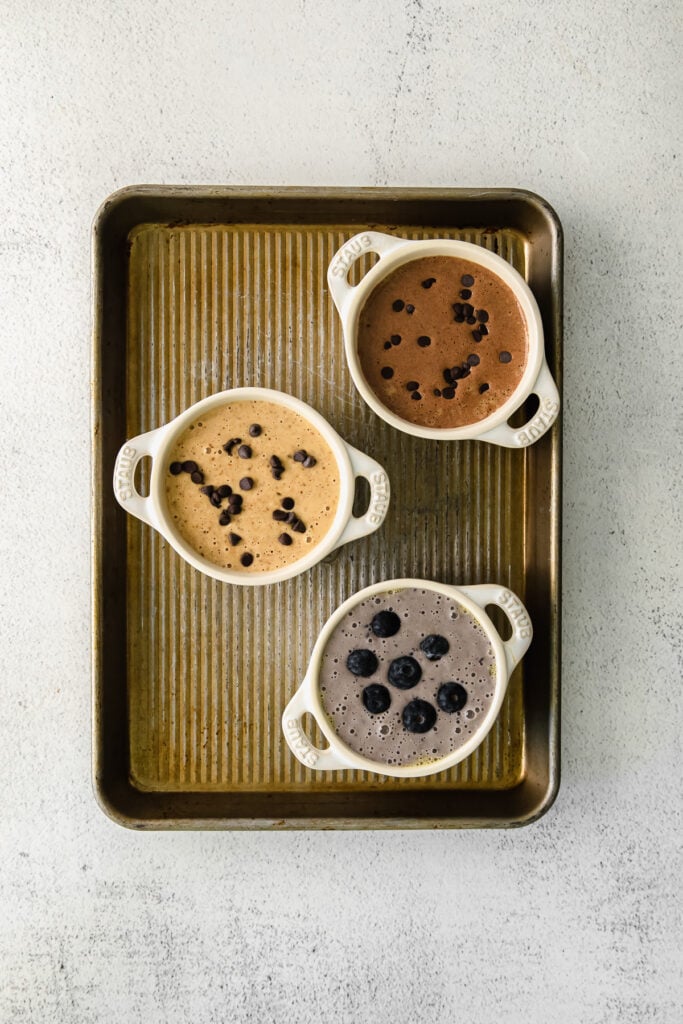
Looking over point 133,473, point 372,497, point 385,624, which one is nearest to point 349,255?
point 372,497

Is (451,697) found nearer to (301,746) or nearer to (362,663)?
(362,663)

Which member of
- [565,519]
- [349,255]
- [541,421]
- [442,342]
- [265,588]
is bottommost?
[265,588]

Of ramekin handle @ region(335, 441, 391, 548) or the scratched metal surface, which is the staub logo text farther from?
ramekin handle @ region(335, 441, 391, 548)

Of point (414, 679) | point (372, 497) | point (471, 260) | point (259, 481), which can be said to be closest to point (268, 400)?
point (259, 481)

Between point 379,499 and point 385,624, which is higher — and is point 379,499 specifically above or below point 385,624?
above

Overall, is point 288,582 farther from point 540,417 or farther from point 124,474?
point 540,417

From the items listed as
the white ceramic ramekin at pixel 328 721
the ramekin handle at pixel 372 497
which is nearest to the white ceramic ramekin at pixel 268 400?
the ramekin handle at pixel 372 497

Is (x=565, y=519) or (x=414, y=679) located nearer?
(x=414, y=679)
